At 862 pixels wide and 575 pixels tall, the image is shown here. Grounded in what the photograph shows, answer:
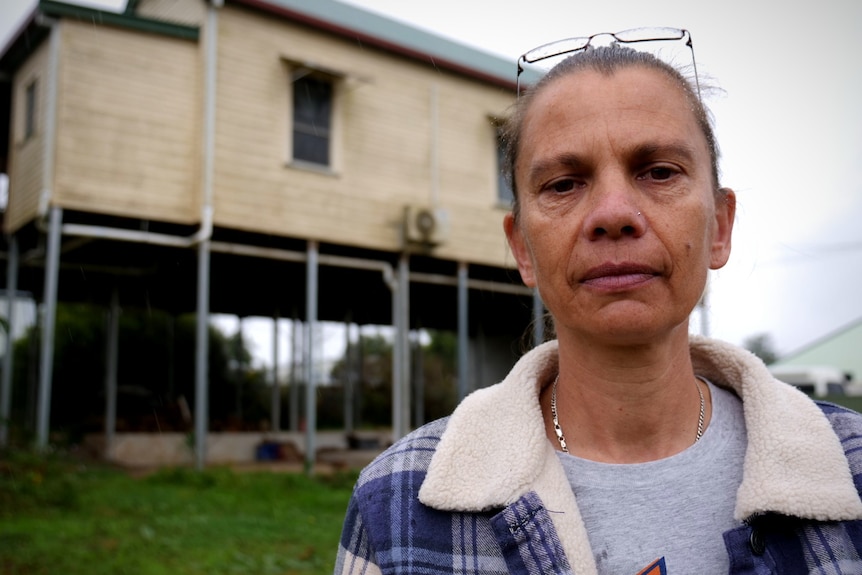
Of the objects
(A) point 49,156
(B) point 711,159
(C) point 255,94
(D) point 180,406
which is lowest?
(D) point 180,406

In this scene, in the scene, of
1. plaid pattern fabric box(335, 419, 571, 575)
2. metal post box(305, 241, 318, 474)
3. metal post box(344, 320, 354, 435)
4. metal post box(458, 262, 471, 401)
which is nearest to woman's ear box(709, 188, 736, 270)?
plaid pattern fabric box(335, 419, 571, 575)

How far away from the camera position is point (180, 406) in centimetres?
1595

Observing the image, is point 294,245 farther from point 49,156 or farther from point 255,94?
point 49,156

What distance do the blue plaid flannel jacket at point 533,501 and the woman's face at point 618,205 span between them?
0.94ft

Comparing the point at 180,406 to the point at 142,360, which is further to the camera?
the point at 142,360

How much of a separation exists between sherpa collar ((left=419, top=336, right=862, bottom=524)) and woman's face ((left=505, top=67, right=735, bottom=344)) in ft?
0.77

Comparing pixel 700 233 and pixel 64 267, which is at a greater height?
pixel 64 267

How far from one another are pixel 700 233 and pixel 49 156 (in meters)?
9.36

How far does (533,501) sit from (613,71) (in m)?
0.93

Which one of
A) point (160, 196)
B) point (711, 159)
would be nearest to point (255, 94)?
point (160, 196)

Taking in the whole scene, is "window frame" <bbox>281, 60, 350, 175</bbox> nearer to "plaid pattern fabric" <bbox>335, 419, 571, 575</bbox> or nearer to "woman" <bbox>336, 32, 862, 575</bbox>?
"woman" <bbox>336, 32, 862, 575</bbox>

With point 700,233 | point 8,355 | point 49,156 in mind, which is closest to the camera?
point 700,233

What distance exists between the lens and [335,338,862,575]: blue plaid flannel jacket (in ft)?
4.69

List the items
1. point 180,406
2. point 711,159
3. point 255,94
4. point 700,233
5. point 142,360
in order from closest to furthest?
1. point 700,233
2. point 711,159
3. point 255,94
4. point 180,406
5. point 142,360
